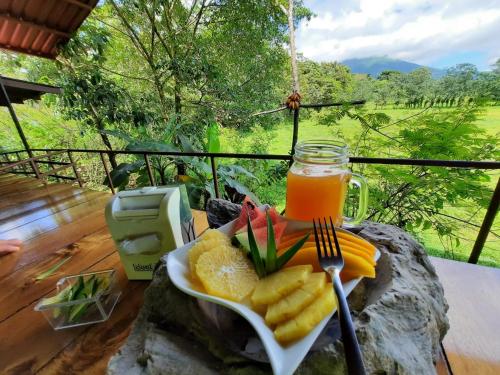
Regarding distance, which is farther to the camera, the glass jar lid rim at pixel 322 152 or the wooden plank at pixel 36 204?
the wooden plank at pixel 36 204

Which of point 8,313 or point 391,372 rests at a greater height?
point 391,372

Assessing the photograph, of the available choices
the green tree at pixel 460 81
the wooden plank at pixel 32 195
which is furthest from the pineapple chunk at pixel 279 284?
the wooden plank at pixel 32 195

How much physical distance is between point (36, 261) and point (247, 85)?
5.84 meters

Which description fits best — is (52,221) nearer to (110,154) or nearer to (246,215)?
(110,154)

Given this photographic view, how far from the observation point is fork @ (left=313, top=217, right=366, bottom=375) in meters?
0.35

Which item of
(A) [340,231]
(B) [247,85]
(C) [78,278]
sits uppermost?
(B) [247,85]

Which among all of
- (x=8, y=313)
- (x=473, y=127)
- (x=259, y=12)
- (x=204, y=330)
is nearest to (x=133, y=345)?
(x=204, y=330)

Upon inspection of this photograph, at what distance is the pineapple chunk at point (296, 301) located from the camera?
416 mm

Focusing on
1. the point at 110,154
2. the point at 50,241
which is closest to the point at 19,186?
the point at 110,154

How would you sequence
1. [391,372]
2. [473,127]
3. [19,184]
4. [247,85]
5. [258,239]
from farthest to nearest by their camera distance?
[247,85] < [19,184] < [473,127] < [258,239] < [391,372]

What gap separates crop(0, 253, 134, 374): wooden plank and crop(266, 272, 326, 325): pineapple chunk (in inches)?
22.0

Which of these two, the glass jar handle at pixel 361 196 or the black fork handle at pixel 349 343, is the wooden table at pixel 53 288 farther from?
the glass jar handle at pixel 361 196

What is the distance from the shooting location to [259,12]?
203 inches

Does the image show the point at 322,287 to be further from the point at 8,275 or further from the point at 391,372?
the point at 8,275
